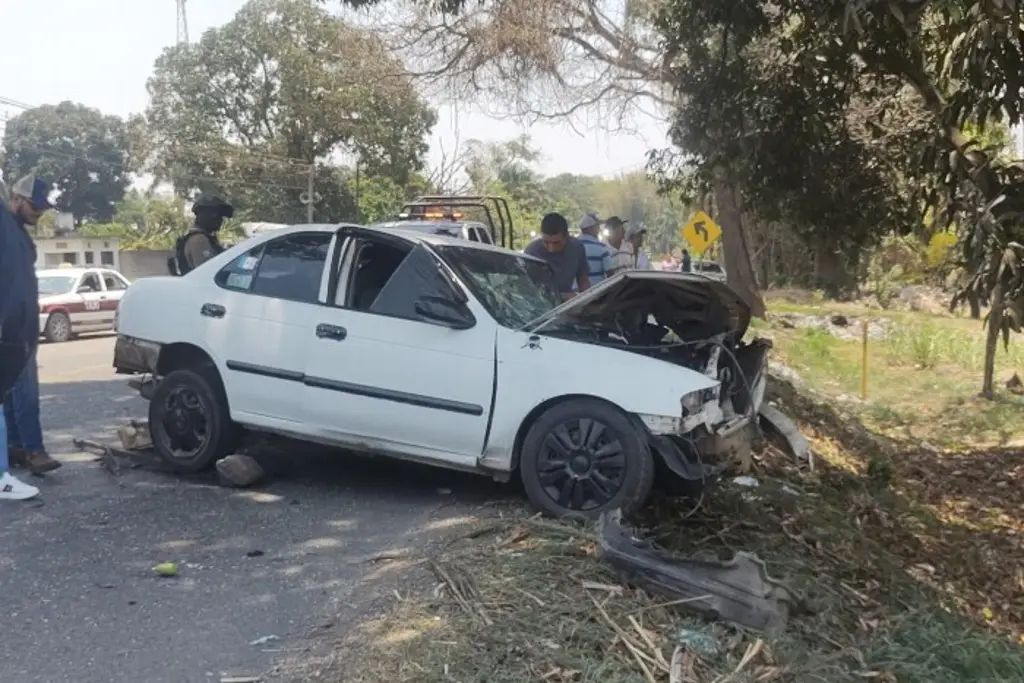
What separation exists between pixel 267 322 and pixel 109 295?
1708 cm

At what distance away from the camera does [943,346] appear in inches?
835

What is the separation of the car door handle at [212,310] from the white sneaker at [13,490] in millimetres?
1530

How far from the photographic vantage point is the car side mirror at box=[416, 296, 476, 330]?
6.52m

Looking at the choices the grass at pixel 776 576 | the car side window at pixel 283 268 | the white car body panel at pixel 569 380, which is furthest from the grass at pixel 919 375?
the car side window at pixel 283 268

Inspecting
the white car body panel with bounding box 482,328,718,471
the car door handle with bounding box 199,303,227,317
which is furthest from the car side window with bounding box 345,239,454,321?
the car door handle with bounding box 199,303,227,317

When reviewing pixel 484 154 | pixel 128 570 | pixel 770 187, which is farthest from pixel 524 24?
pixel 484 154

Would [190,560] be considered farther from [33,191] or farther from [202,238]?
[202,238]

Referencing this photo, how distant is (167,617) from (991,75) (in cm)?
679

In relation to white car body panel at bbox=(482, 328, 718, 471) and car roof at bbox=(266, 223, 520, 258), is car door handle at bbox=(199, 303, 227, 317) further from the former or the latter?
white car body panel at bbox=(482, 328, 718, 471)

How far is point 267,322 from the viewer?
7.01 m

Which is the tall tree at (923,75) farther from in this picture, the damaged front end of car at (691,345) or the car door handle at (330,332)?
the car door handle at (330,332)

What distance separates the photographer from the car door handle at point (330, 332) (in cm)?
676

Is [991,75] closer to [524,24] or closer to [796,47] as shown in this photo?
[796,47]

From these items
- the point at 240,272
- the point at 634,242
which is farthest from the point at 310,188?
the point at 240,272
